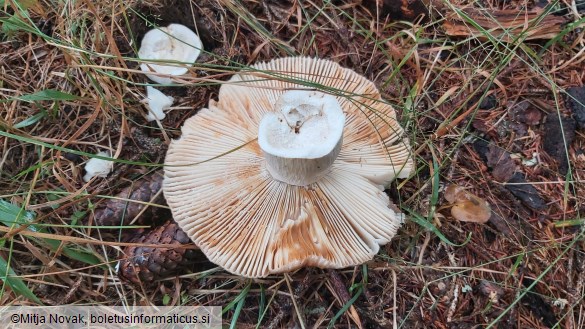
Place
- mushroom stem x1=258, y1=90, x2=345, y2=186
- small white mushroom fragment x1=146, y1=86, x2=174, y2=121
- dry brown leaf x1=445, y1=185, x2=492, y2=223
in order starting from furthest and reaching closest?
small white mushroom fragment x1=146, y1=86, x2=174, y2=121 < dry brown leaf x1=445, y1=185, x2=492, y2=223 < mushroom stem x1=258, y1=90, x2=345, y2=186

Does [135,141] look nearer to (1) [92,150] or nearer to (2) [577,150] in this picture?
(1) [92,150]

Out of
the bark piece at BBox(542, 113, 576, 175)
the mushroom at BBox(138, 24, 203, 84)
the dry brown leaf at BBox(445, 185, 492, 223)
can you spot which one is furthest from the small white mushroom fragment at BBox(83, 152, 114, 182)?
the bark piece at BBox(542, 113, 576, 175)

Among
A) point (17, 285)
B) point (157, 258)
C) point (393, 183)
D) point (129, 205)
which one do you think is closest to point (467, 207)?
point (393, 183)

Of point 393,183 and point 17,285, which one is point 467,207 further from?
point 17,285

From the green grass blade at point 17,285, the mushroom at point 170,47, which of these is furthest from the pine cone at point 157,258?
the mushroom at point 170,47

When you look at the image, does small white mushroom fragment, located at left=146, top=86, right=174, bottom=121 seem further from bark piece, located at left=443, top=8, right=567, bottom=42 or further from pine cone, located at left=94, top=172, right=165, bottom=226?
bark piece, located at left=443, top=8, right=567, bottom=42
